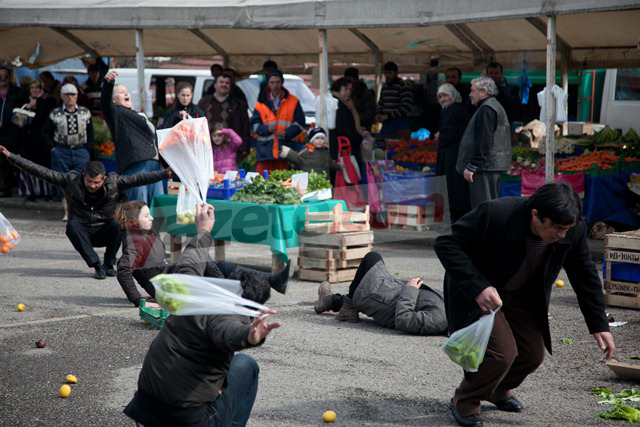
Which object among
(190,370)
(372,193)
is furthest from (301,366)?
(372,193)

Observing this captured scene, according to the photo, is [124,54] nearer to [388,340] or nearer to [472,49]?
[472,49]

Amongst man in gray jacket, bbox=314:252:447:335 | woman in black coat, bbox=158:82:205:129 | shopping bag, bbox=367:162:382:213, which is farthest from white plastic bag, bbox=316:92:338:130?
man in gray jacket, bbox=314:252:447:335

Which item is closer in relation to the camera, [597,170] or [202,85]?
[597,170]

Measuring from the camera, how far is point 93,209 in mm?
10219

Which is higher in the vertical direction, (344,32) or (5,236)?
(344,32)

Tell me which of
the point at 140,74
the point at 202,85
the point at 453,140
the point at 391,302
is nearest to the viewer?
the point at 391,302

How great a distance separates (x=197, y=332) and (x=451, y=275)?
1.63 m

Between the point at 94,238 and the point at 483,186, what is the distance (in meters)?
4.59

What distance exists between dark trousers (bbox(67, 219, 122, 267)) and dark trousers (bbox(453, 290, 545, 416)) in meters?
5.80

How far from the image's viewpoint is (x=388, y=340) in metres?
7.45

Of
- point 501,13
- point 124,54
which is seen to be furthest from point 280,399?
point 124,54

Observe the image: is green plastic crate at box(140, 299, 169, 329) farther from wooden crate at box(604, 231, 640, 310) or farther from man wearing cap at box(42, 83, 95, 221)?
man wearing cap at box(42, 83, 95, 221)

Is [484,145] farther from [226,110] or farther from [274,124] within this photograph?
[226,110]

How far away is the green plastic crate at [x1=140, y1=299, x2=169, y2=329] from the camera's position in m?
7.62
